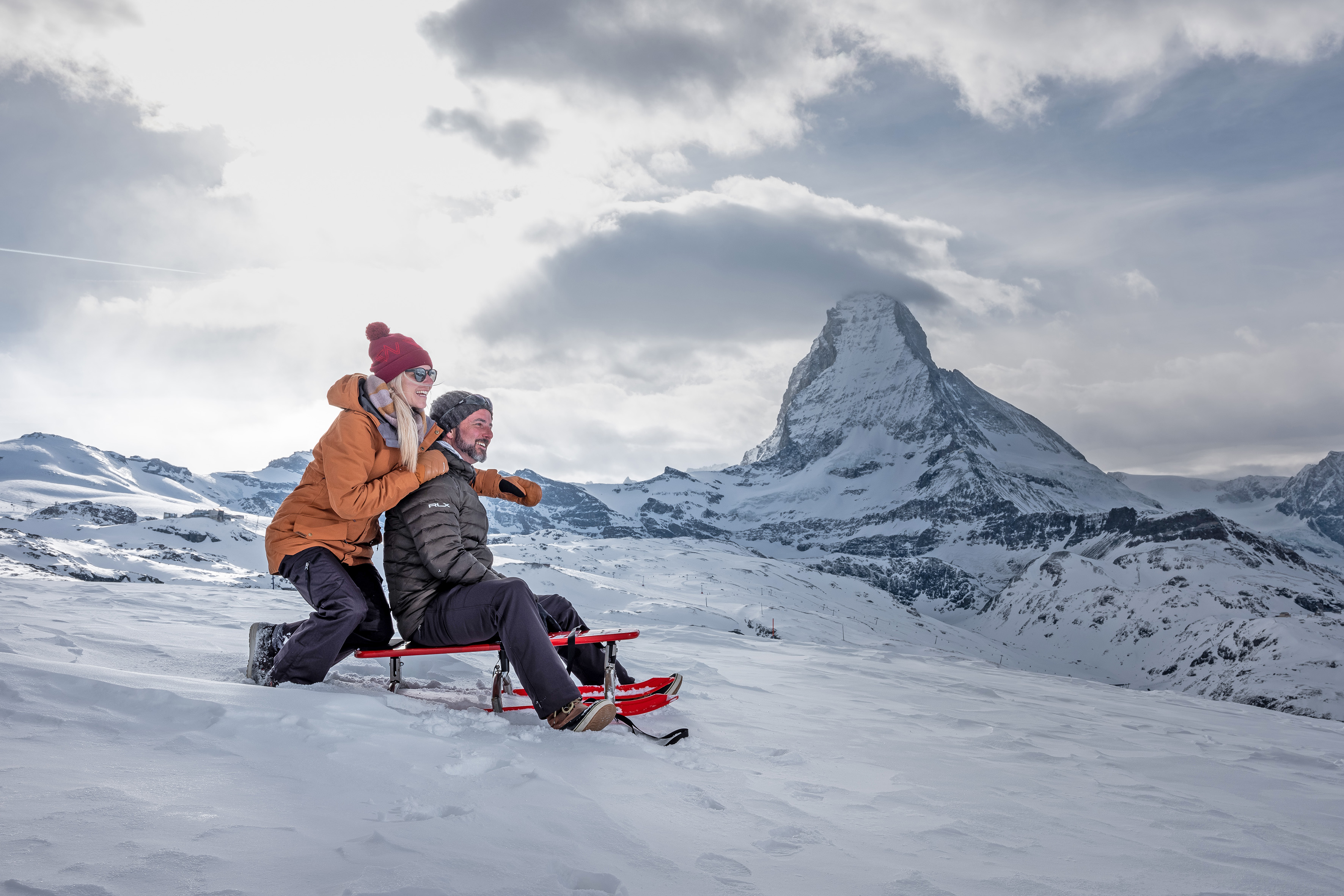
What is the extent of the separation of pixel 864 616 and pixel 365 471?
83387 mm

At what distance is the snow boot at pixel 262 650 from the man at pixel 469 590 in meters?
0.87

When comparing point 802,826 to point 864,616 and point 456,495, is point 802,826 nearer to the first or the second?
point 456,495

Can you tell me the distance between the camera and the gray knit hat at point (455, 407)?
5.28m

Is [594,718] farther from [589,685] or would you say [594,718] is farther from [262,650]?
[262,650]

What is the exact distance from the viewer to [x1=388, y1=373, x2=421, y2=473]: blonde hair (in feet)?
15.3

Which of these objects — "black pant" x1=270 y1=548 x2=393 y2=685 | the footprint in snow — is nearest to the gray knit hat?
"black pant" x1=270 y1=548 x2=393 y2=685

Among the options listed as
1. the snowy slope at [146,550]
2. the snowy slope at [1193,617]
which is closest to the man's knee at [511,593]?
the snowy slope at [146,550]

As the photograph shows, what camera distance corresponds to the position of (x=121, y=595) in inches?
401

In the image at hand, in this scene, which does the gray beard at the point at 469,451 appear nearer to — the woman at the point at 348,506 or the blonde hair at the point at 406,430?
the woman at the point at 348,506

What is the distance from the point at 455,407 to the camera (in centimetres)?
532

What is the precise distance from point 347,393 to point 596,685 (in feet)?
8.64

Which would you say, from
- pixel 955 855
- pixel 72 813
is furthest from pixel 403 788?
pixel 955 855

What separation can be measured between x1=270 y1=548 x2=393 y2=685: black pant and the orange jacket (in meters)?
0.10

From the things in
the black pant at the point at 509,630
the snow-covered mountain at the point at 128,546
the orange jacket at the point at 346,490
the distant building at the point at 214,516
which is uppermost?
the orange jacket at the point at 346,490
